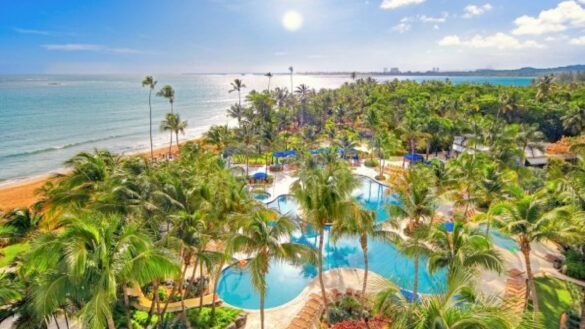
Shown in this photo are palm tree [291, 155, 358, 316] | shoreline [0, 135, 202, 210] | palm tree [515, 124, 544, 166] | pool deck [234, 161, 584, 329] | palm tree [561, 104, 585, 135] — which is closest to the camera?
palm tree [291, 155, 358, 316]

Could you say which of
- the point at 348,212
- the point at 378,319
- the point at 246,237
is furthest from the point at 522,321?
the point at 378,319

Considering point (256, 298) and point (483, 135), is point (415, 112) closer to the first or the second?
point (483, 135)

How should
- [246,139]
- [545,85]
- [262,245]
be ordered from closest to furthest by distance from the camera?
[262,245]
[246,139]
[545,85]

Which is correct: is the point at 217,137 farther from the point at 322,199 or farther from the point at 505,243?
the point at 505,243


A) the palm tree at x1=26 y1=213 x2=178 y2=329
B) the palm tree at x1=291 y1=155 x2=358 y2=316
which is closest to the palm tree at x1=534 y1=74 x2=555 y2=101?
the palm tree at x1=291 y1=155 x2=358 y2=316

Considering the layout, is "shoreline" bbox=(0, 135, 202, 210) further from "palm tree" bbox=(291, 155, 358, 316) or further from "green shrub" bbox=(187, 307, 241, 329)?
"palm tree" bbox=(291, 155, 358, 316)

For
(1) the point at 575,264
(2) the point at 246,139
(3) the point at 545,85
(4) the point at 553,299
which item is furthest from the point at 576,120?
(2) the point at 246,139
